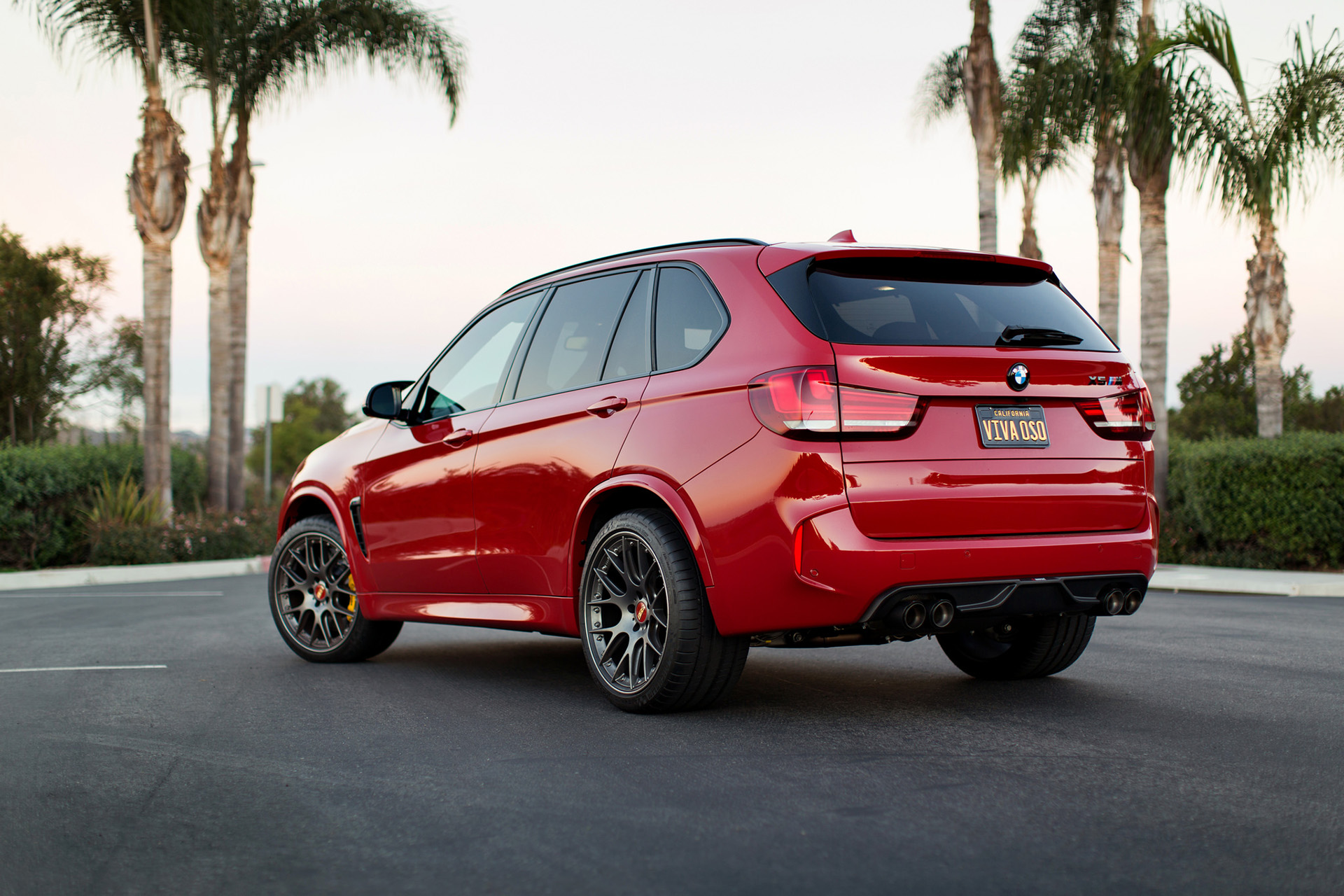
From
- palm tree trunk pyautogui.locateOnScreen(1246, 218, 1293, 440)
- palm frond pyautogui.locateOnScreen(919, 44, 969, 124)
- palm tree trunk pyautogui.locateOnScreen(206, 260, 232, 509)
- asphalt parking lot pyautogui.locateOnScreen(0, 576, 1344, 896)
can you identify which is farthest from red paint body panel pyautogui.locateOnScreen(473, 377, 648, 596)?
palm frond pyautogui.locateOnScreen(919, 44, 969, 124)

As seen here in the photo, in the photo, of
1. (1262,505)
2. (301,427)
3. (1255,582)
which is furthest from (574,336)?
(301,427)

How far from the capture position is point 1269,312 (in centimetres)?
1820

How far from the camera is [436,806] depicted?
3.83m

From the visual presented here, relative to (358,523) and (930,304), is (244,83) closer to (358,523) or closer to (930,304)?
(358,523)

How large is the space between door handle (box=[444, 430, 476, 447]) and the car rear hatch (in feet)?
6.74

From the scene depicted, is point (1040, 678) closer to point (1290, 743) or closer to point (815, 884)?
point (1290, 743)

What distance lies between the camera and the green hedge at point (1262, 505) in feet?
43.8

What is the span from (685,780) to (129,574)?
532 inches

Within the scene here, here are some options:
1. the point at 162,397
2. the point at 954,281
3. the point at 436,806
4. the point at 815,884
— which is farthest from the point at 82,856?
the point at 162,397

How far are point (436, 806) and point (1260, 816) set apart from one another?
2.45 meters

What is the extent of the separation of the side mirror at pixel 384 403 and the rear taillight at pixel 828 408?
117 inches

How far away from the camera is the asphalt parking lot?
3.17 metres

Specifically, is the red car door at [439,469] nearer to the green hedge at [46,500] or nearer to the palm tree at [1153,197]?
the green hedge at [46,500]

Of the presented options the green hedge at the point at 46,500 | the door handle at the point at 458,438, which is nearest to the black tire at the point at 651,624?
the door handle at the point at 458,438
